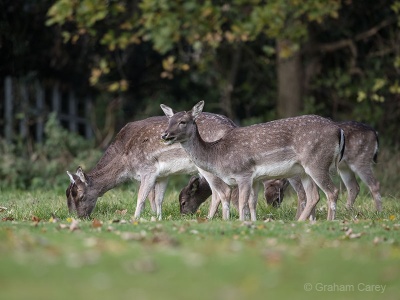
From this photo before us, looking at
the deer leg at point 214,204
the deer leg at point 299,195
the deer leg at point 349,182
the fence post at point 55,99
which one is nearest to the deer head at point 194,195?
the deer leg at point 214,204

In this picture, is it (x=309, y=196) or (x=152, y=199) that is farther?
(x=152, y=199)

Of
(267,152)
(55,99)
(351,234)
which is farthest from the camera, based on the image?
(55,99)

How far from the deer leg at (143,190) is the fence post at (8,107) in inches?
343

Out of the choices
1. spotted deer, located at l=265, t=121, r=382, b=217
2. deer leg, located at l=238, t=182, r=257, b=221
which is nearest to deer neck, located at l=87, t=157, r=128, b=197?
deer leg, located at l=238, t=182, r=257, b=221

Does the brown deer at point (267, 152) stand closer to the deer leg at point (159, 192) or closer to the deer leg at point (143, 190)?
the deer leg at point (143, 190)

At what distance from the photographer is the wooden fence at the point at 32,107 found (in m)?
21.4

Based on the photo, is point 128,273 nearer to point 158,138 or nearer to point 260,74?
point 158,138

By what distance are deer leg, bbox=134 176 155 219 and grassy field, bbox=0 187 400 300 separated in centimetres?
259

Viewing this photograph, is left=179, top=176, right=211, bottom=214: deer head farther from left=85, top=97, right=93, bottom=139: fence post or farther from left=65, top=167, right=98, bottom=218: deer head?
left=85, top=97, right=93, bottom=139: fence post

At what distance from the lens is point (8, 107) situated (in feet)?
70.6

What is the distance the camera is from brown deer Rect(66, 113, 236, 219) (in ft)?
42.9

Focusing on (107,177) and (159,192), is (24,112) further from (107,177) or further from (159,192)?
(159,192)

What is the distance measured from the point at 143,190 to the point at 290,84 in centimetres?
904

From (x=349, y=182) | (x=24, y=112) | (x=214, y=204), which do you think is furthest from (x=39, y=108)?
(x=214, y=204)
